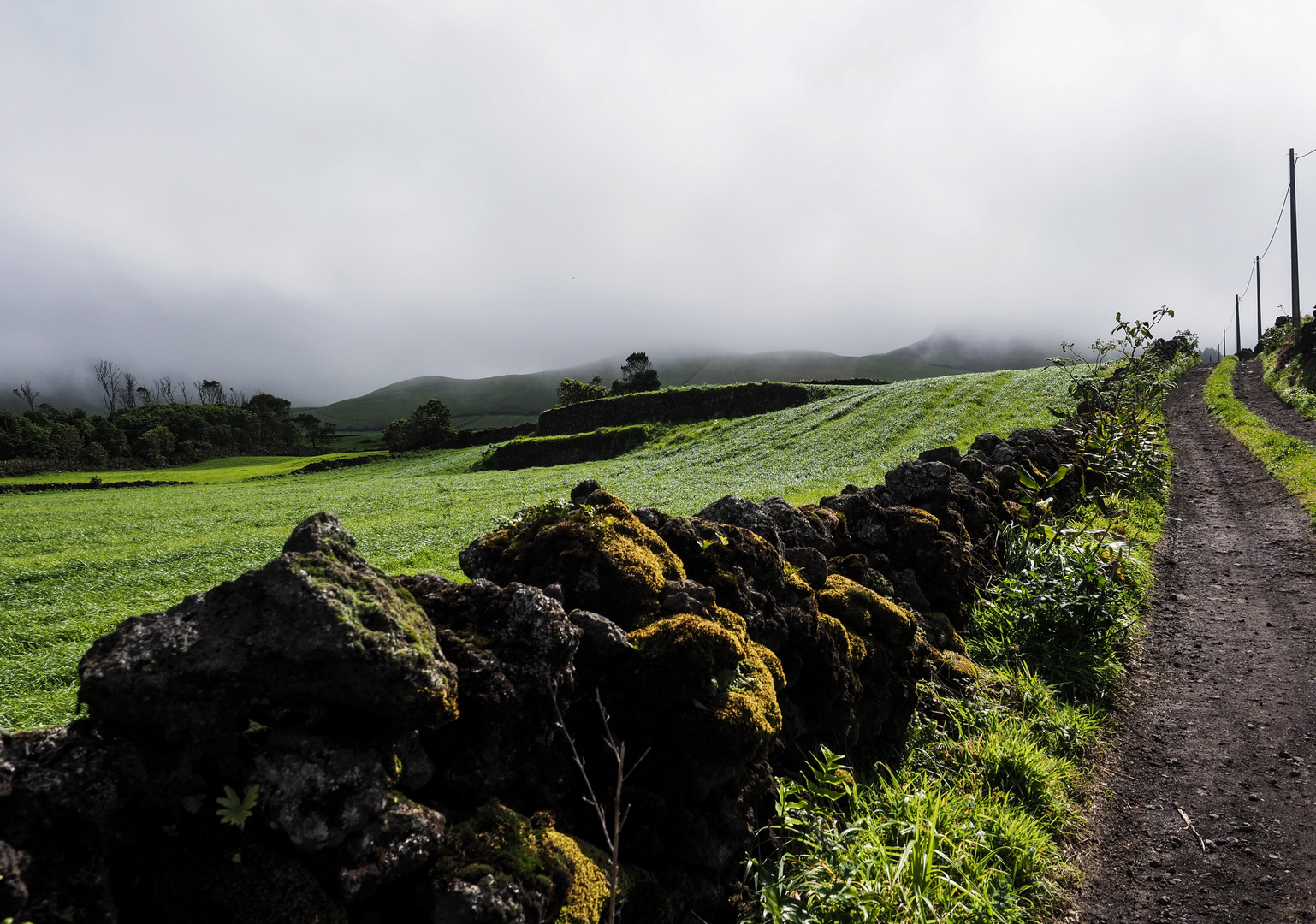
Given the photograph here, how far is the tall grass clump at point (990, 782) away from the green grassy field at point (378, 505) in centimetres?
804

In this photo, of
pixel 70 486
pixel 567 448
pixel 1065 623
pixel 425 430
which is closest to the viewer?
pixel 1065 623

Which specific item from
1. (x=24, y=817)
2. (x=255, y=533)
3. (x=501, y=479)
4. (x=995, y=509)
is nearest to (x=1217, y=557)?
(x=995, y=509)

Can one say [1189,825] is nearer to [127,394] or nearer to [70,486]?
[70,486]

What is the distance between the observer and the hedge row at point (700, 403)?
5491 centimetres

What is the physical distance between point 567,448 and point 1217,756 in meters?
47.9

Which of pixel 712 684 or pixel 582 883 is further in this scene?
pixel 712 684

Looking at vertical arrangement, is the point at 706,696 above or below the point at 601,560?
below

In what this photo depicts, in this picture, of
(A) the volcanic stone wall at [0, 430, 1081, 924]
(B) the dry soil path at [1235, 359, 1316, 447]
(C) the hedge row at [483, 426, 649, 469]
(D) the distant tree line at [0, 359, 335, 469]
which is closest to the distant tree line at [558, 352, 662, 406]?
(C) the hedge row at [483, 426, 649, 469]

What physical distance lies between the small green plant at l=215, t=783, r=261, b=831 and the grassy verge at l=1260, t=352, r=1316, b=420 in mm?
37495

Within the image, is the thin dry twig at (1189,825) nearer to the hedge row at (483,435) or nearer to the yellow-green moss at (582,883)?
the yellow-green moss at (582,883)

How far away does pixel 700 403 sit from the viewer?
56562mm

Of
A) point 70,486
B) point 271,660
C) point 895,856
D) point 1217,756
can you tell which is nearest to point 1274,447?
point 1217,756

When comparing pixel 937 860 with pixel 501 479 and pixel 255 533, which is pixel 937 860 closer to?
pixel 255 533

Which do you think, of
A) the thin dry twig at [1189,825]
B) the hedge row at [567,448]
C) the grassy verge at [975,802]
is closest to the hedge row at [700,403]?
the hedge row at [567,448]
